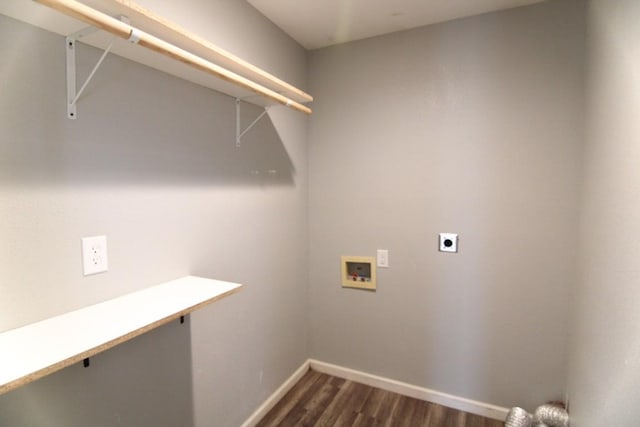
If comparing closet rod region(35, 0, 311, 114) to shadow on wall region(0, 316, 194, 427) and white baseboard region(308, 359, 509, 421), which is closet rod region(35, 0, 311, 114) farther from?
white baseboard region(308, 359, 509, 421)

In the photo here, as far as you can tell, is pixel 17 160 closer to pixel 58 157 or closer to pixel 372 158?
pixel 58 157

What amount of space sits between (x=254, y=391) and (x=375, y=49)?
238 centimetres

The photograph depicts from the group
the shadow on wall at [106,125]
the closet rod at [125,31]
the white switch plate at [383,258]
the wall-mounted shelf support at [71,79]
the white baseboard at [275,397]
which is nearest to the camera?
the closet rod at [125,31]

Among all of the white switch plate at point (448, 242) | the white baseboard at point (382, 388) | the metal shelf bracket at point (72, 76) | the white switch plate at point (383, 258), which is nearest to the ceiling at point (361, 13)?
the metal shelf bracket at point (72, 76)

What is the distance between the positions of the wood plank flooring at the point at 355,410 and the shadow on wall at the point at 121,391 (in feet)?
2.52

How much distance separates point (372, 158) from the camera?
90.0 inches

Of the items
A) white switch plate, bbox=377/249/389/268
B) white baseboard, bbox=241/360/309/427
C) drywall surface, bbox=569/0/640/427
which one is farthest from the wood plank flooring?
white switch plate, bbox=377/249/389/268

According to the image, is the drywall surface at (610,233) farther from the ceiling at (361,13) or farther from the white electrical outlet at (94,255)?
the white electrical outlet at (94,255)

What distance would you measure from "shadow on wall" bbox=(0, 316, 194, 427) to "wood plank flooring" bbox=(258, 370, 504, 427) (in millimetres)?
768

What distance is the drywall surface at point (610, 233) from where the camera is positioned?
3.33ft

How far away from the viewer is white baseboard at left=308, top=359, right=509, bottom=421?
6.70 feet

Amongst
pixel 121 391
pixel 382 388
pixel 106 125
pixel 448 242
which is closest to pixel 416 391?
pixel 382 388

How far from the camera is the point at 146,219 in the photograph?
1.31m

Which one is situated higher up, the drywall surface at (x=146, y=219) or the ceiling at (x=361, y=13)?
the ceiling at (x=361, y=13)
